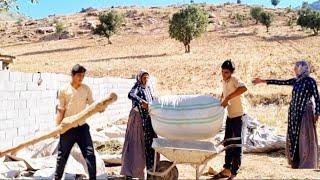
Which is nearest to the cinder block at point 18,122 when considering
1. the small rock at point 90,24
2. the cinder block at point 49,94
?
the cinder block at point 49,94

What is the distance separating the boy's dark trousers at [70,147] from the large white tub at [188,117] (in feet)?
2.72

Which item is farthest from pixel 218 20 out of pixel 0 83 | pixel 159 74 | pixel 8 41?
pixel 0 83

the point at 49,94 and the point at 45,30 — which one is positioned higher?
the point at 49,94

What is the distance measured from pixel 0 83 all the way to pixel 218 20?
65.2 m

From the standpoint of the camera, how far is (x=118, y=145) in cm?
895

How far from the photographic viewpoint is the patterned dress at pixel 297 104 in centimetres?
669

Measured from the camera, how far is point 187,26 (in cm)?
4603

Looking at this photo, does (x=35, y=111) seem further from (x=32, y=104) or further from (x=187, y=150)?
(x=187, y=150)

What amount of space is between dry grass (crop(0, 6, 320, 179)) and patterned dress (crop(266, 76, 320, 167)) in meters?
0.42

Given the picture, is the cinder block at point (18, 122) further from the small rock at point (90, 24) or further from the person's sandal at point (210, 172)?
the small rock at point (90, 24)

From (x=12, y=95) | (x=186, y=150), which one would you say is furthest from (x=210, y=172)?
(x=12, y=95)

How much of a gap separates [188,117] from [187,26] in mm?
41068

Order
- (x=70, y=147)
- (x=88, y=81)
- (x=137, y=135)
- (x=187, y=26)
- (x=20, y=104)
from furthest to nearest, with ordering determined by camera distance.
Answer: (x=187, y=26) → (x=88, y=81) → (x=20, y=104) → (x=137, y=135) → (x=70, y=147)

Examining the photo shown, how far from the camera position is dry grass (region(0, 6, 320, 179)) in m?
14.5
